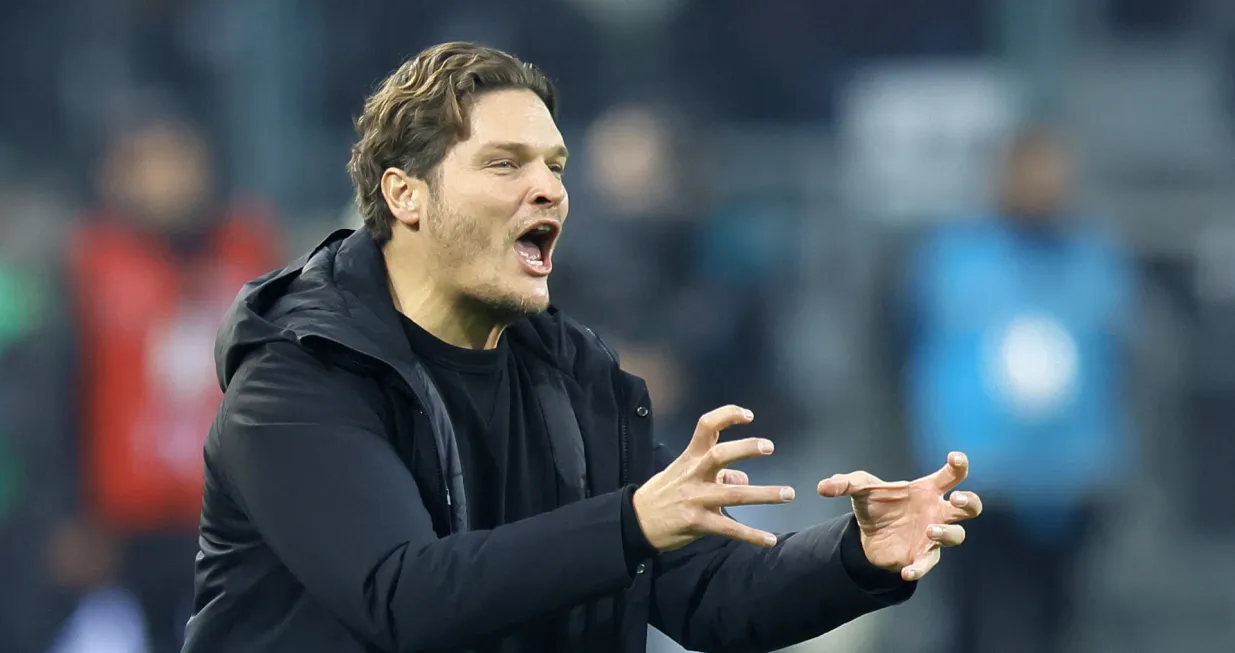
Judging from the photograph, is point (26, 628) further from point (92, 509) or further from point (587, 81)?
point (587, 81)

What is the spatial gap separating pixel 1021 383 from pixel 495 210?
2.94 m

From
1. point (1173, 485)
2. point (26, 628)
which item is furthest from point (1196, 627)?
point (26, 628)

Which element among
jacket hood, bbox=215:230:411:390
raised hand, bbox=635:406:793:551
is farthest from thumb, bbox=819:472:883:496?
jacket hood, bbox=215:230:411:390

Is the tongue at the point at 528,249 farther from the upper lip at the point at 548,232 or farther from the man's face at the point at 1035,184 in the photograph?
the man's face at the point at 1035,184

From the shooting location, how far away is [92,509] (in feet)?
17.8

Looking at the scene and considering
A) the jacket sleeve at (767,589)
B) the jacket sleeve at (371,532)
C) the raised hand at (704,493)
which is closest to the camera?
the raised hand at (704,493)

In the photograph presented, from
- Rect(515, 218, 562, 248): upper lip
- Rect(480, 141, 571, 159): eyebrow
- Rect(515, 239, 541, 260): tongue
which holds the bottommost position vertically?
Rect(515, 239, 541, 260): tongue

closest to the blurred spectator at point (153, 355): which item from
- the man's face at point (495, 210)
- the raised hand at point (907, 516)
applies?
the man's face at point (495, 210)

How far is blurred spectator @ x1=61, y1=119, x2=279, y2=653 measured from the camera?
208 inches

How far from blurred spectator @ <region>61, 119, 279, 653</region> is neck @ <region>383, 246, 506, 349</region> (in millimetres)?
2656

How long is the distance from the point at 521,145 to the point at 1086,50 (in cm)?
430

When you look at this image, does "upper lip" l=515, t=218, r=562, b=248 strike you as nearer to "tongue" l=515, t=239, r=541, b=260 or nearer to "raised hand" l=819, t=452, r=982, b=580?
"tongue" l=515, t=239, r=541, b=260

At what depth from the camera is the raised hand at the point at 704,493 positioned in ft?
7.09

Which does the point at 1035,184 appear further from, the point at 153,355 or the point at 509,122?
the point at 509,122
